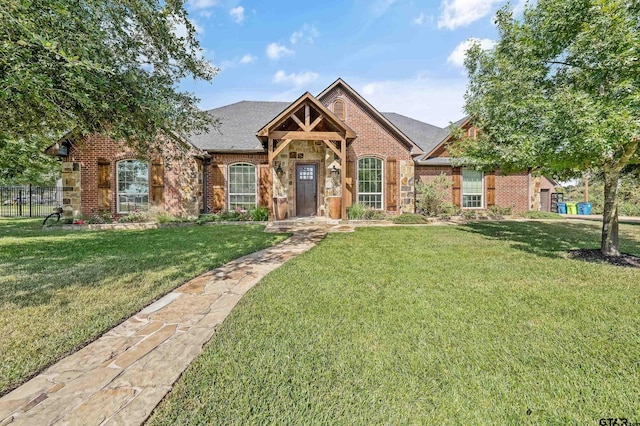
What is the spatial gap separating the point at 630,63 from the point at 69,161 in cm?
1721

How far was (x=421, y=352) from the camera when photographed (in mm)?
Answer: 2395

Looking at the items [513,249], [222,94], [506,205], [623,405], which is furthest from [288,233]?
[222,94]

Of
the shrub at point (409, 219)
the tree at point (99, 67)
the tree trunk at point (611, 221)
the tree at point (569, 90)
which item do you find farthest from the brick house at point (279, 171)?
the tree trunk at point (611, 221)

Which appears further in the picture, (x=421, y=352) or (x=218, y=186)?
(x=218, y=186)

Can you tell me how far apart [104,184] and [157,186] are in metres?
2.16

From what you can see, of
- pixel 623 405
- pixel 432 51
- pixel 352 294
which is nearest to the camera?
pixel 623 405

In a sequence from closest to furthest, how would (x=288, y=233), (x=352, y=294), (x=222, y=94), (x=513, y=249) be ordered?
1. (x=352, y=294)
2. (x=513, y=249)
3. (x=288, y=233)
4. (x=222, y=94)

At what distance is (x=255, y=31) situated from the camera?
1138cm

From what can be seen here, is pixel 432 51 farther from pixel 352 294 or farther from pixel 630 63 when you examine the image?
pixel 352 294

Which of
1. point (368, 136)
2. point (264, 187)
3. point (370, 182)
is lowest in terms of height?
point (264, 187)

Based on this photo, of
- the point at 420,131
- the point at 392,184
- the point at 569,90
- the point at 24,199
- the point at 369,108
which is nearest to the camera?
the point at 569,90

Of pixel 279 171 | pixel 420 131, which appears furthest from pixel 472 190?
pixel 279 171

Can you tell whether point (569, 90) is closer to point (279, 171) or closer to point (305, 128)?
point (305, 128)

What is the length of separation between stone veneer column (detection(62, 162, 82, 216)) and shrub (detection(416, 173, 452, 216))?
15.0 m
